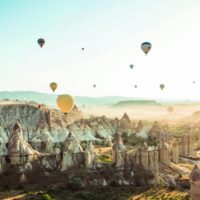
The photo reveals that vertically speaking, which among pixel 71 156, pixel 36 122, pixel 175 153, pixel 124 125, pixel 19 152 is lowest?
pixel 175 153

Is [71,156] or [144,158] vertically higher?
[71,156]

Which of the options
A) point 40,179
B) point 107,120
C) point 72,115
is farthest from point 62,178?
point 72,115

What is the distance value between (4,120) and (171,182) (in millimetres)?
57623

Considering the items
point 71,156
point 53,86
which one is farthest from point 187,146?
point 71,156

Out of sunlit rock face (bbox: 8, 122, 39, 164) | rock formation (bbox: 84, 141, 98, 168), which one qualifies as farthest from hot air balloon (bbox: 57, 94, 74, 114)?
rock formation (bbox: 84, 141, 98, 168)

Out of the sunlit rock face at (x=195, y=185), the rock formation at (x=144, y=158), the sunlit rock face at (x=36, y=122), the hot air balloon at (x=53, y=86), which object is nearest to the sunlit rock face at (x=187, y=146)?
the rock formation at (x=144, y=158)

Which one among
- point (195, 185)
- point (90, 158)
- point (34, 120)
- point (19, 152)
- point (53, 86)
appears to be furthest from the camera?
point (34, 120)

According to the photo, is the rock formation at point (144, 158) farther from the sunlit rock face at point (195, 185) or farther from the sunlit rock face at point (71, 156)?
the sunlit rock face at point (195, 185)

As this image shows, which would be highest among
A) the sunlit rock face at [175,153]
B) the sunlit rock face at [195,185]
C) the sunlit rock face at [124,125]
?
the sunlit rock face at [124,125]

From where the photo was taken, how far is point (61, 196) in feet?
176

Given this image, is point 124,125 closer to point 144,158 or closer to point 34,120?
point 34,120

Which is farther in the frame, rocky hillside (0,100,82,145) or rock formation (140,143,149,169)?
rocky hillside (0,100,82,145)

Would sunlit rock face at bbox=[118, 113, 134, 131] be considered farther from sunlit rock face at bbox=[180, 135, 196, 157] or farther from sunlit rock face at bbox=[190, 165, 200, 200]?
sunlit rock face at bbox=[190, 165, 200, 200]

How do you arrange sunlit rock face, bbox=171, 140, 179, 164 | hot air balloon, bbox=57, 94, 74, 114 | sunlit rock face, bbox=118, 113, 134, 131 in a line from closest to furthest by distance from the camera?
sunlit rock face, bbox=171, 140, 179, 164 → hot air balloon, bbox=57, 94, 74, 114 → sunlit rock face, bbox=118, 113, 134, 131
